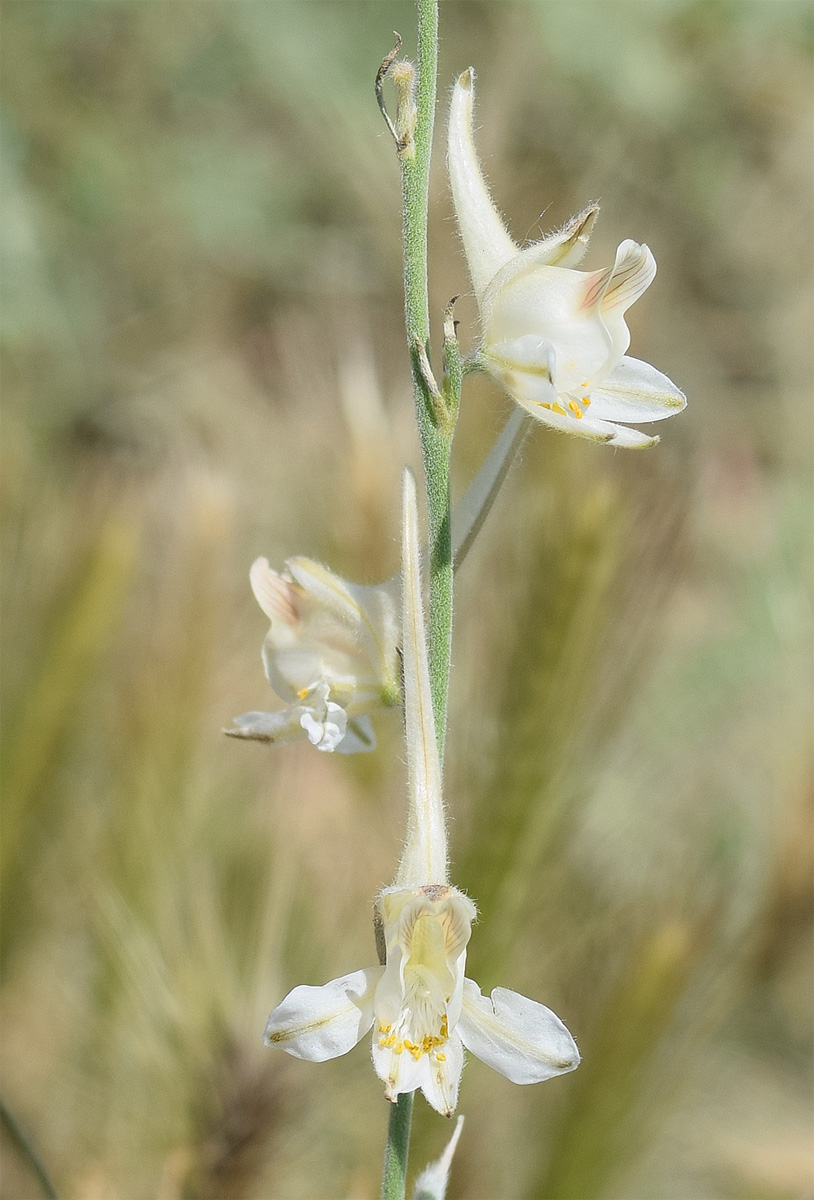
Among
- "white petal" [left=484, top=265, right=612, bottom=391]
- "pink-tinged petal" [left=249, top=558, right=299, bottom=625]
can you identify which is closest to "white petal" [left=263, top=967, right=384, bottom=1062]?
"pink-tinged petal" [left=249, top=558, right=299, bottom=625]

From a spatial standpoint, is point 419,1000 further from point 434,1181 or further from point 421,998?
point 434,1181

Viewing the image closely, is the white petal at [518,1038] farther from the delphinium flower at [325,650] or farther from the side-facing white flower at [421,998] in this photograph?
the delphinium flower at [325,650]

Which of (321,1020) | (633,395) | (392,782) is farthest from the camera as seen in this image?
(392,782)

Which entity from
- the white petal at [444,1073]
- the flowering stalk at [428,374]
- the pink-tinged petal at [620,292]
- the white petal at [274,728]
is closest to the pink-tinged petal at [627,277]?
A: the pink-tinged petal at [620,292]

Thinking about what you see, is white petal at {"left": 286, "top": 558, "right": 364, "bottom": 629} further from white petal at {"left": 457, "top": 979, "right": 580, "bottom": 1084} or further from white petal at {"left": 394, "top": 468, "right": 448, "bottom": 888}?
white petal at {"left": 457, "top": 979, "right": 580, "bottom": 1084}

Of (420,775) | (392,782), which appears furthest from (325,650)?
(392,782)

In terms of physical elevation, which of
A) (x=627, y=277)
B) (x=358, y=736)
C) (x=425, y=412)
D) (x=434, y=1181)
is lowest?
(x=434, y=1181)

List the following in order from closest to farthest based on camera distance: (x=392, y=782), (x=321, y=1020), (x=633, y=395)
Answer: (x=321, y=1020) < (x=633, y=395) < (x=392, y=782)
